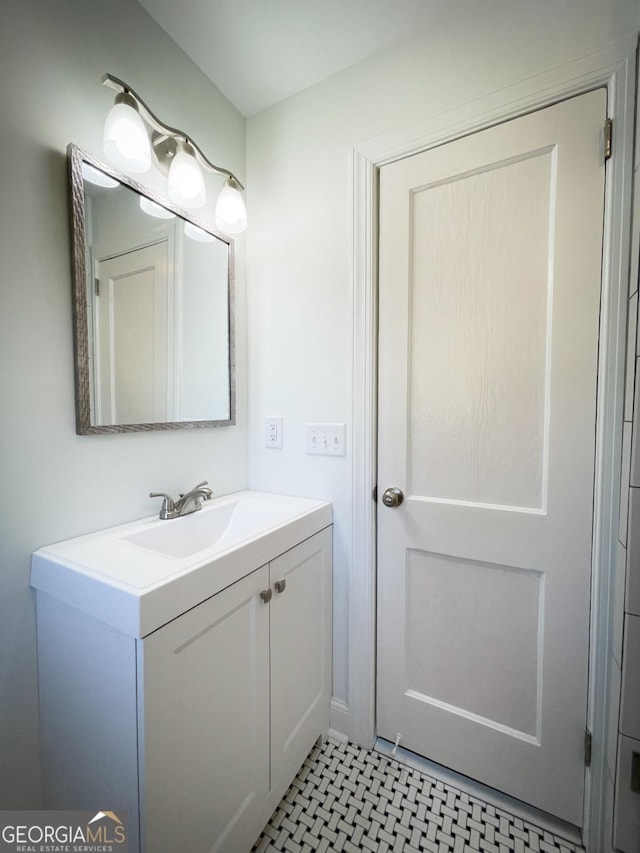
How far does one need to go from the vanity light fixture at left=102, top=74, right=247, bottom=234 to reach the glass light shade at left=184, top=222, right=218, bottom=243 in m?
0.05

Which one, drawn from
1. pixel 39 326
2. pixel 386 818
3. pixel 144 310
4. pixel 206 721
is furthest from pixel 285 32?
pixel 386 818

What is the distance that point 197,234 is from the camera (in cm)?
125

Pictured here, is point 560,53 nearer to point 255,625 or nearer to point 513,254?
point 513,254

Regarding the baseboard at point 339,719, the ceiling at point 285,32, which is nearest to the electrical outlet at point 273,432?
the baseboard at point 339,719

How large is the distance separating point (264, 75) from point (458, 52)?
26.6 inches

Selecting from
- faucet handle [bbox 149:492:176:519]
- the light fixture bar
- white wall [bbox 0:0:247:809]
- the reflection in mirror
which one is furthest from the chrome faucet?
the light fixture bar

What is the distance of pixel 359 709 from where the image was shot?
1.27m

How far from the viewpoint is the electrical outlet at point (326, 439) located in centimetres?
128

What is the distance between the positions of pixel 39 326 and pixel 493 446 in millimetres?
1285

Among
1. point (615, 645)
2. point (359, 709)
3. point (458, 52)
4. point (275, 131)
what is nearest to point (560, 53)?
point (458, 52)

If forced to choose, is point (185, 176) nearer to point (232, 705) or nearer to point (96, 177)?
point (96, 177)

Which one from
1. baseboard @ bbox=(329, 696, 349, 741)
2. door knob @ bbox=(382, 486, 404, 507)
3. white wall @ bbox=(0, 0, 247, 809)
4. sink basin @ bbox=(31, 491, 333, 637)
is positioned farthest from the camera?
baseboard @ bbox=(329, 696, 349, 741)

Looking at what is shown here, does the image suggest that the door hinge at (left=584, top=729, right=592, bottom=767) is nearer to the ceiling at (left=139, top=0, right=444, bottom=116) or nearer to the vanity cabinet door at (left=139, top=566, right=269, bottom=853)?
the vanity cabinet door at (left=139, top=566, right=269, bottom=853)

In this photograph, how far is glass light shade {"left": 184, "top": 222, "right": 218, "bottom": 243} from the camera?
3.99ft
